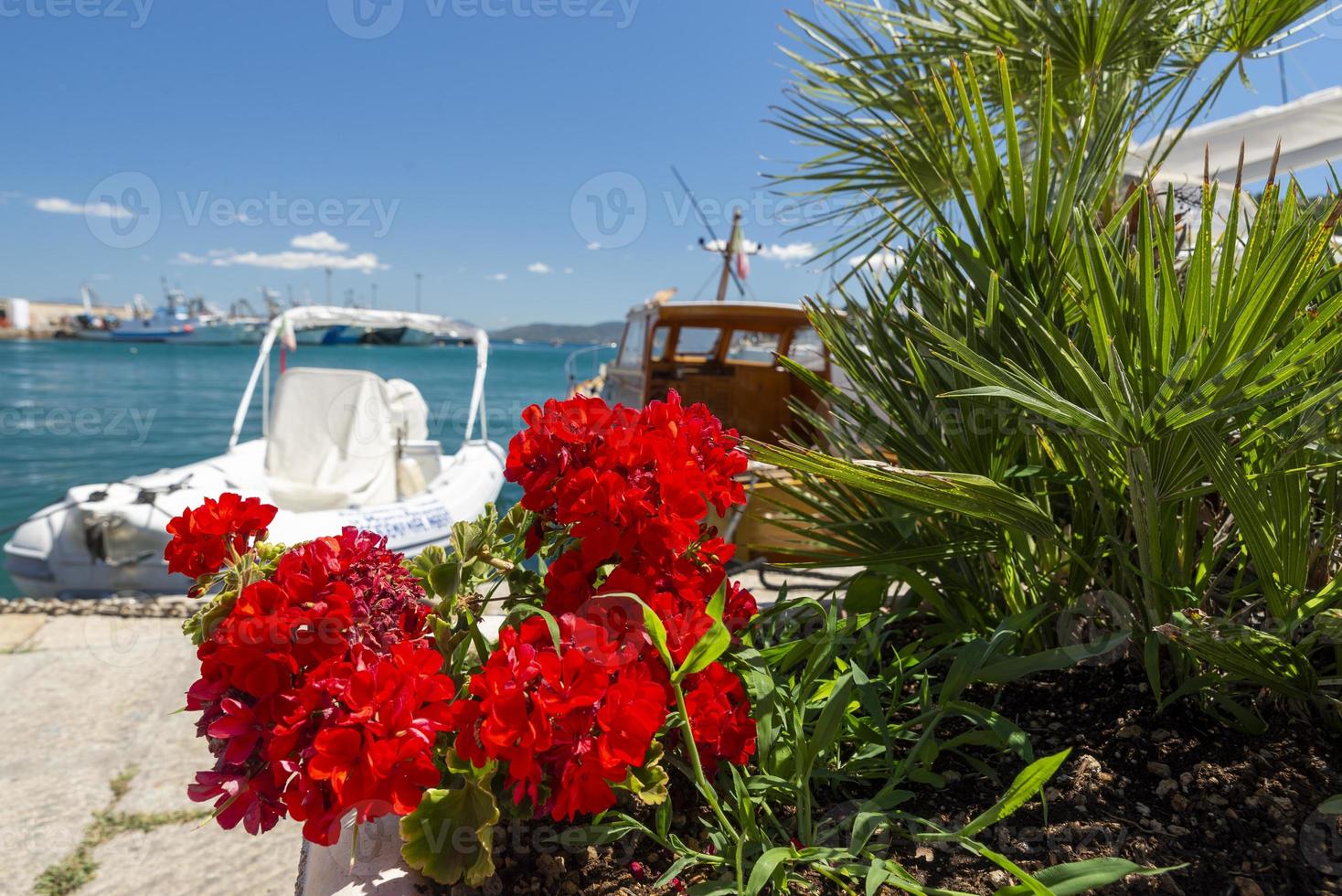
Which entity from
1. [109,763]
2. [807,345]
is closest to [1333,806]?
[109,763]

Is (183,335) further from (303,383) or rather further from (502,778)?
(502,778)

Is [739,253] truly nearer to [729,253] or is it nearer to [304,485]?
[729,253]

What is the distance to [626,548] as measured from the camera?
1.08m

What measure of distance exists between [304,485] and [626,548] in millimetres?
7097

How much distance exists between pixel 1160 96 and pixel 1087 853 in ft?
8.46

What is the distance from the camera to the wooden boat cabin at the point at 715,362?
23.9ft

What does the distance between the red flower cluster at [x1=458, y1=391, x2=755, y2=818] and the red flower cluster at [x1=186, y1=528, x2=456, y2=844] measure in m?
0.08

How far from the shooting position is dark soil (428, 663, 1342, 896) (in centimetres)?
98

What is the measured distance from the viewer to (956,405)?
5.20 ft

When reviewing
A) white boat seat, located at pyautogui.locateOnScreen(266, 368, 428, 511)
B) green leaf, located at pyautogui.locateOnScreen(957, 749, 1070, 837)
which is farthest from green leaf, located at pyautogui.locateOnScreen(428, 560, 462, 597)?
white boat seat, located at pyautogui.locateOnScreen(266, 368, 428, 511)

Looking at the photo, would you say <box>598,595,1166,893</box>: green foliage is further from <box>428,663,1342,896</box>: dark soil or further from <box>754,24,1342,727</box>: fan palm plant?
<box>754,24,1342,727</box>: fan palm plant

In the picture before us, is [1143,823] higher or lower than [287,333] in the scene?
lower

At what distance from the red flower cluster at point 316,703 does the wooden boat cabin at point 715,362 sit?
20.6ft

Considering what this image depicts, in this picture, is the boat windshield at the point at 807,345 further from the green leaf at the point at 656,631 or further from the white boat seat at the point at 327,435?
the green leaf at the point at 656,631
